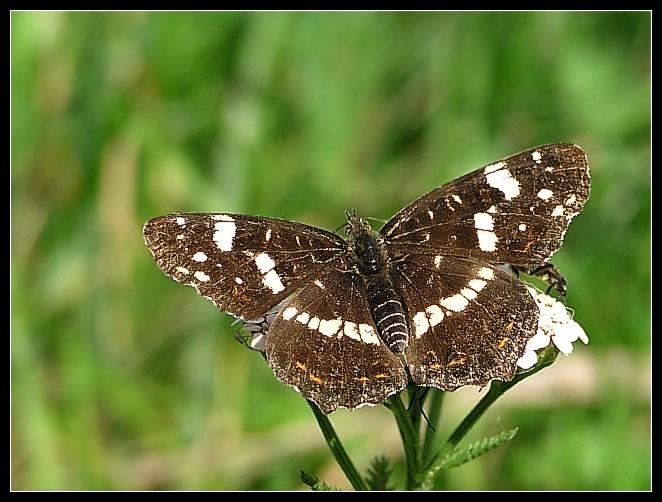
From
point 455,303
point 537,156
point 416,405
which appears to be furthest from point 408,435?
point 537,156

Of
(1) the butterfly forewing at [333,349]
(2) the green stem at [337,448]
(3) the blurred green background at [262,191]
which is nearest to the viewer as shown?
(1) the butterfly forewing at [333,349]

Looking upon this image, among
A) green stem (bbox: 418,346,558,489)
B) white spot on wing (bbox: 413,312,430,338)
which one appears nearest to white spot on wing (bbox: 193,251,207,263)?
white spot on wing (bbox: 413,312,430,338)

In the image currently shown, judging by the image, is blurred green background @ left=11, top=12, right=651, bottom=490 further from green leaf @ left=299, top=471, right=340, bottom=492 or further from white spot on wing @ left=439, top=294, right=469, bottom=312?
white spot on wing @ left=439, top=294, right=469, bottom=312

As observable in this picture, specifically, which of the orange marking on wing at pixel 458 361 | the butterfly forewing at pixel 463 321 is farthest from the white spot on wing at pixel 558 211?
the orange marking on wing at pixel 458 361

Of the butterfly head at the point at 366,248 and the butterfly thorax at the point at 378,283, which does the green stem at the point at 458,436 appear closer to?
the butterfly thorax at the point at 378,283

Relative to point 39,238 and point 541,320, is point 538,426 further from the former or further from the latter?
point 39,238

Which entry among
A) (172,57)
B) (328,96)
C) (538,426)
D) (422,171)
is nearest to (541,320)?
(538,426)
